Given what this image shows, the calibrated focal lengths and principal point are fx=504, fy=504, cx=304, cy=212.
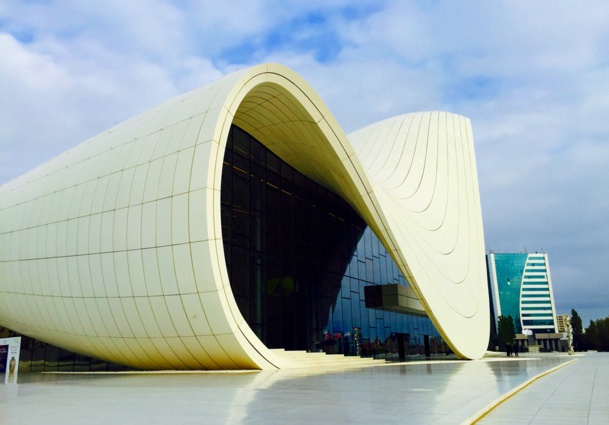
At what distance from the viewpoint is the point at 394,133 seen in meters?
38.2

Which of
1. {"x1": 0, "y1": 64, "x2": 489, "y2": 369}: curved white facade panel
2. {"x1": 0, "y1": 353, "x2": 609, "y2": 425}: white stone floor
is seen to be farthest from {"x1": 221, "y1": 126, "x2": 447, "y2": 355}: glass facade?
{"x1": 0, "y1": 353, "x2": 609, "y2": 425}: white stone floor

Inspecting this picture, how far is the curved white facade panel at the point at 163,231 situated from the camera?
47.5ft

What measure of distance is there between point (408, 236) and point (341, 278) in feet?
19.9

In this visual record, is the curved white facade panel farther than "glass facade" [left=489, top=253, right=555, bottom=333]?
No

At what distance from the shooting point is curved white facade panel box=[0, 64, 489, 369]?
1448 centimetres

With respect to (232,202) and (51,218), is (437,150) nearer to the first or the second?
(232,202)

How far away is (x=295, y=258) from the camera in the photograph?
26125mm

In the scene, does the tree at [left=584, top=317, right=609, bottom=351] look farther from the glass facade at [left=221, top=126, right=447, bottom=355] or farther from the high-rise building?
the glass facade at [left=221, top=126, right=447, bottom=355]

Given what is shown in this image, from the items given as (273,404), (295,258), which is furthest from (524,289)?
(273,404)

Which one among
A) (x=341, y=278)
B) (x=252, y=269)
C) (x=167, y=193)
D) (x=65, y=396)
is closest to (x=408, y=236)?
(x=341, y=278)

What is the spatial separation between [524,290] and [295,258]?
141715mm

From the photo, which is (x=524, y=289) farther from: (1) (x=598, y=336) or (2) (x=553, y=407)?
(2) (x=553, y=407)

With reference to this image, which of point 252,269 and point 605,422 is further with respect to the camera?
point 252,269

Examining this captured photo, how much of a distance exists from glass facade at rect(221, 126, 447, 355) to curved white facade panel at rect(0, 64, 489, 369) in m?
1.67
